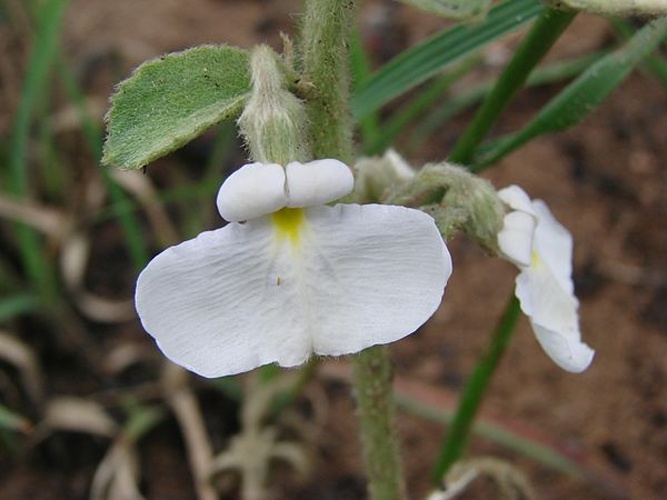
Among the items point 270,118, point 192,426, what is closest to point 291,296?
point 270,118

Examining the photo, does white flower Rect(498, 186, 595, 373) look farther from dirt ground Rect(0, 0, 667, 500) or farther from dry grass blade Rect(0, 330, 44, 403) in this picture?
dry grass blade Rect(0, 330, 44, 403)

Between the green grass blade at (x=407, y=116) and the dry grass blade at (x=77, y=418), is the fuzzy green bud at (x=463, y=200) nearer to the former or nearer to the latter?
the green grass blade at (x=407, y=116)

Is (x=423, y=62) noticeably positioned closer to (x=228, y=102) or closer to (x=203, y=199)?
(x=228, y=102)

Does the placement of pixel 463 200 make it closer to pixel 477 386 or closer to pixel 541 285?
pixel 541 285

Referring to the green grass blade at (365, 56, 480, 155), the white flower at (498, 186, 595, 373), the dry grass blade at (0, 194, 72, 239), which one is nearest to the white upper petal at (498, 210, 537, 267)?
the white flower at (498, 186, 595, 373)

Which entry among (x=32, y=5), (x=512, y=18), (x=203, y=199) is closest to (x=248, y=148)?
(x=512, y=18)

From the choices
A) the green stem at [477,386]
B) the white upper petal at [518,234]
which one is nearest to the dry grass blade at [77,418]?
the green stem at [477,386]
